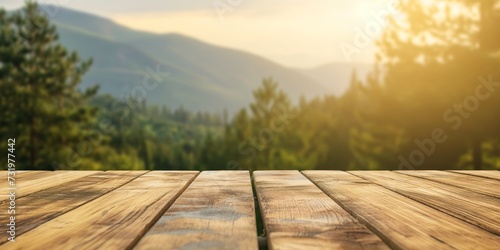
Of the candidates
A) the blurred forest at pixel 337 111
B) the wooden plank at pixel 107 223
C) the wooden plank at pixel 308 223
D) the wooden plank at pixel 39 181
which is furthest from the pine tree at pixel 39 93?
the wooden plank at pixel 308 223

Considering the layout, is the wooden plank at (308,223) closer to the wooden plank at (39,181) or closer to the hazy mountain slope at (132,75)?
the wooden plank at (39,181)

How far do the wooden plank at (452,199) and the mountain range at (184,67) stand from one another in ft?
412

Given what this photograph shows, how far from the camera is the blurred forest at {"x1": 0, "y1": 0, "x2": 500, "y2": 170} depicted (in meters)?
15.3

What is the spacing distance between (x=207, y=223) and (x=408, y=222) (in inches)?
16.2

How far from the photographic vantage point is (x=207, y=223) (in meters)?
1.11

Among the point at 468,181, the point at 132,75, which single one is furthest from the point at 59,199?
the point at 132,75

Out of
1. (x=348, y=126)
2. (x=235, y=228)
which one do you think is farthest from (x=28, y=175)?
(x=348, y=126)

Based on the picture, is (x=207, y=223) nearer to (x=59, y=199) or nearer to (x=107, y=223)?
(x=107, y=223)

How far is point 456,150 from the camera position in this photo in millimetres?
16188

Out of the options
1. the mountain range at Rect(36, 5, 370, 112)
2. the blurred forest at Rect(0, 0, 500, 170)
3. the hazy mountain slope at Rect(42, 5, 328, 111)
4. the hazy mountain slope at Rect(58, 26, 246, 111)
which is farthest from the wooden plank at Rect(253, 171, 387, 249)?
the hazy mountain slope at Rect(42, 5, 328, 111)

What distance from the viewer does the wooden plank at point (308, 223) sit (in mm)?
928

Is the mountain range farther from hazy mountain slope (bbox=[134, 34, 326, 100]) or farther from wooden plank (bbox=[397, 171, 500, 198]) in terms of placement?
wooden plank (bbox=[397, 171, 500, 198])

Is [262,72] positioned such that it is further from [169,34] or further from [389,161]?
[389,161]

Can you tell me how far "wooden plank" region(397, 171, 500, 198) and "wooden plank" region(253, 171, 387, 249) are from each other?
21.7 inches
